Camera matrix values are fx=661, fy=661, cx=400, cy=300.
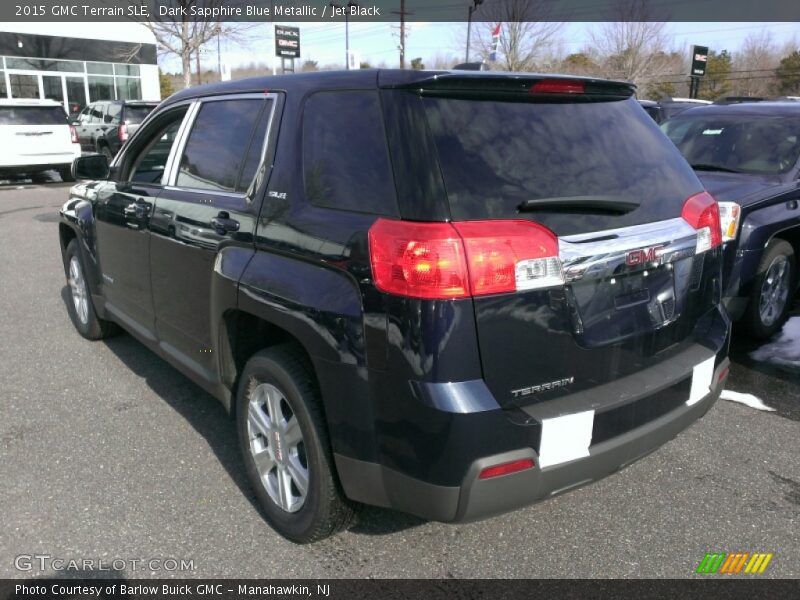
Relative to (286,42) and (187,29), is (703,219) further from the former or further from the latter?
(286,42)

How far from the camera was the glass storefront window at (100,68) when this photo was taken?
105 ft

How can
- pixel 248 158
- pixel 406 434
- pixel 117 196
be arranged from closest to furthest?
pixel 406 434 < pixel 248 158 < pixel 117 196

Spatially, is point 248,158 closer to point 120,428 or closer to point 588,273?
point 588,273

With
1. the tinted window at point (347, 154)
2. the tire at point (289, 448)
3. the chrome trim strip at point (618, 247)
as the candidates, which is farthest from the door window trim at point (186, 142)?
the chrome trim strip at point (618, 247)

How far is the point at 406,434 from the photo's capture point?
2109mm

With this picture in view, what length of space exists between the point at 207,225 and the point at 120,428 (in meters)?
1.42

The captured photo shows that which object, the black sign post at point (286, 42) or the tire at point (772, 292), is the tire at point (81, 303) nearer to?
the tire at point (772, 292)

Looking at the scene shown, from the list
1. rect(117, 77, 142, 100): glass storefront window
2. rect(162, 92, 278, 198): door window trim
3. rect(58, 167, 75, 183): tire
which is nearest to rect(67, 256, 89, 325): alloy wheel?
rect(162, 92, 278, 198): door window trim

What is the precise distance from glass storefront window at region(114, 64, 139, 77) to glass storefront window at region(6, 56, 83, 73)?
1981 mm

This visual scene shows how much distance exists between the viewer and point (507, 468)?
210cm

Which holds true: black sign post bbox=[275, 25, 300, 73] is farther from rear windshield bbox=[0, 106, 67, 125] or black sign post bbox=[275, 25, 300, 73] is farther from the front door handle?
the front door handle

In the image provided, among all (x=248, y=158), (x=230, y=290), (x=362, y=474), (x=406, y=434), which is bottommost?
(x=362, y=474)

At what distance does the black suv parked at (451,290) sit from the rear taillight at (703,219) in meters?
0.01

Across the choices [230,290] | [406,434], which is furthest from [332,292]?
[230,290]
